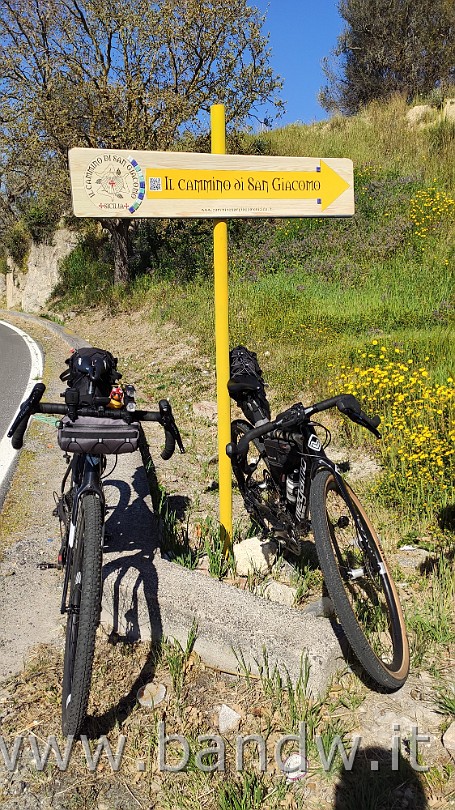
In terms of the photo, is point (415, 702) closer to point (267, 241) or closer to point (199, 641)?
point (199, 641)

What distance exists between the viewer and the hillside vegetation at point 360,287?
5.06 meters

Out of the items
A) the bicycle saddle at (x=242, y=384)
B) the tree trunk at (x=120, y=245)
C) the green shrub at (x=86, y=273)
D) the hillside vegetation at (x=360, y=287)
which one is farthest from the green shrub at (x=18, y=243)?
the bicycle saddle at (x=242, y=384)

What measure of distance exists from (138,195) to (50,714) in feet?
8.48

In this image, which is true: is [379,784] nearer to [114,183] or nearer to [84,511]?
[84,511]

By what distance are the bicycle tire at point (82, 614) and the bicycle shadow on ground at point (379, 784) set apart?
3.38 ft

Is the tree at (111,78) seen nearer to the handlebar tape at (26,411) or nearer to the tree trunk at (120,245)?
the tree trunk at (120,245)

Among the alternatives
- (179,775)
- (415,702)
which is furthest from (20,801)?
(415,702)

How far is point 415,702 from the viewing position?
256 centimetres

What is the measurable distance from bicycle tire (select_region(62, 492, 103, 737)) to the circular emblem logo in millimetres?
1626

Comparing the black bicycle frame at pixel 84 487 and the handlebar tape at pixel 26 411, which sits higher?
the handlebar tape at pixel 26 411

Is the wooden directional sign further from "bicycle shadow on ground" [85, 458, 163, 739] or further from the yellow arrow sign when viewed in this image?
"bicycle shadow on ground" [85, 458, 163, 739]

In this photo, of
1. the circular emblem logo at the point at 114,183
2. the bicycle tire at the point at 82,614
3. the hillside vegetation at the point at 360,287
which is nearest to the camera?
the bicycle tire at the point at 82,614

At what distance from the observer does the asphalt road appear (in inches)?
272

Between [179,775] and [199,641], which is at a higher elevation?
[199,641]
